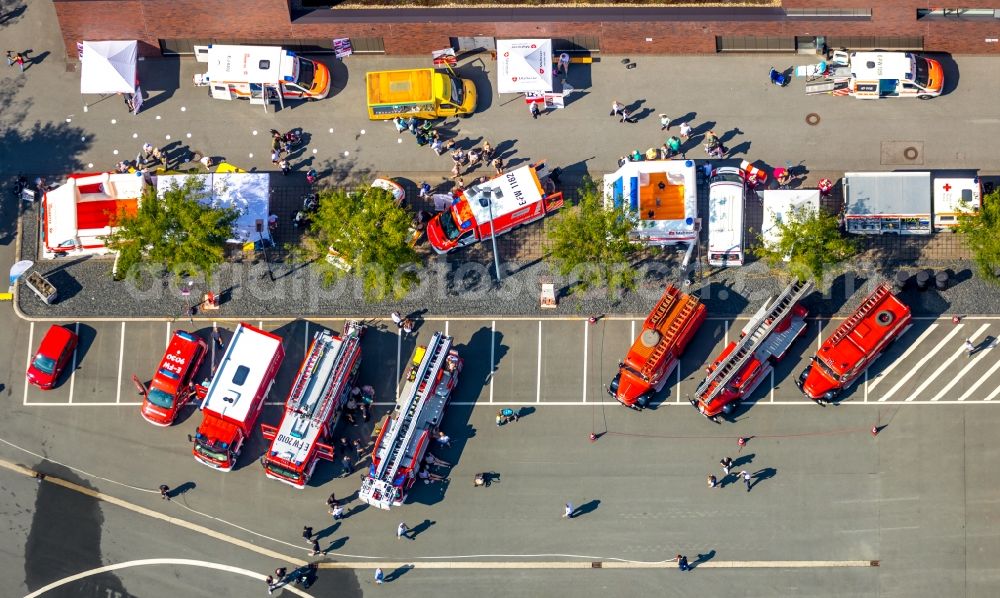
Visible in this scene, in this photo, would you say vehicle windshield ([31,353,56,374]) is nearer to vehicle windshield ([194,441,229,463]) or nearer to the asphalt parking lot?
the asphalt parking lot

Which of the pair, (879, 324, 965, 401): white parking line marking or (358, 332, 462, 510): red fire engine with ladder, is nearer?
(358, 332, 462, 510): red fire engine with ladder

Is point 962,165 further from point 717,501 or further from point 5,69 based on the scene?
point 5,69

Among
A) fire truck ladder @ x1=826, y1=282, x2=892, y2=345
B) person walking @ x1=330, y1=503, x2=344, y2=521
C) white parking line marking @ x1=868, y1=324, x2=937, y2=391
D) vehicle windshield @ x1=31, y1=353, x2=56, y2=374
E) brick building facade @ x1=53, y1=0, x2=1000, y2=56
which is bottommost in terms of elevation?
person walking @ x1=330, y1=503, x2=344, y2=521

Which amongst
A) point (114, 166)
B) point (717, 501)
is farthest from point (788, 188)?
point (114, 166)

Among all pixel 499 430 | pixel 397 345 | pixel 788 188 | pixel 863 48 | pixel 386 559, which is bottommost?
pixel 386 559

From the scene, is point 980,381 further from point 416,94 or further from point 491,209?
point 416,94

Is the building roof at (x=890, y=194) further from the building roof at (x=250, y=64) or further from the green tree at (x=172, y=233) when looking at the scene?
the green tree at (x=172, y=233)

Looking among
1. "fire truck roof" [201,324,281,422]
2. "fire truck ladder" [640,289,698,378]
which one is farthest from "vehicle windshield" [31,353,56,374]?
"fire truck ladder" [640,289,698,378]
